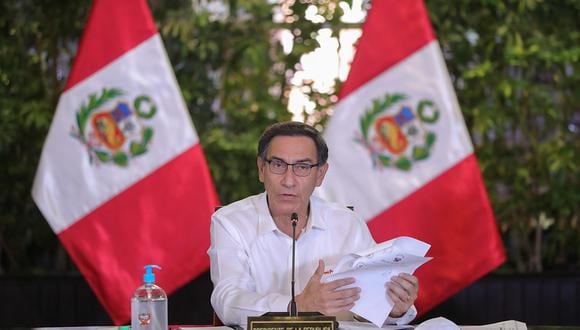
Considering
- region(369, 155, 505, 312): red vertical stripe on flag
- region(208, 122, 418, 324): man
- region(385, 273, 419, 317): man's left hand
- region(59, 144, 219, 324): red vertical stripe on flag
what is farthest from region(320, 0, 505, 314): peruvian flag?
region(385, 273, 419, 317): man's left hand

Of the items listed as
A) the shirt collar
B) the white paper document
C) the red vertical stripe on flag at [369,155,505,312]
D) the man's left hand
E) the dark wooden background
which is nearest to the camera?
the white paper document

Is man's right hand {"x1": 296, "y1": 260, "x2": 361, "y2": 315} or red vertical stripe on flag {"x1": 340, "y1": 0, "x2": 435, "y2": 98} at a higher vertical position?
red vertical stripe on flag {"x1": 340, "y1": 0, "x2": 435, "y2": 98}

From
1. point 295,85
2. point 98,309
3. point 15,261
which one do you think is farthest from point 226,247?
point 15,261

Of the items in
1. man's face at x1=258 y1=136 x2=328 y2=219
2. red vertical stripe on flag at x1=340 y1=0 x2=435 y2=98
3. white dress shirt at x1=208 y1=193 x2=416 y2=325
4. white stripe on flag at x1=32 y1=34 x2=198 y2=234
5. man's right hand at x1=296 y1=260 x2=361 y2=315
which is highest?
red vertical stripe on flag at x1=340 y1=0 x2=435 y2=98

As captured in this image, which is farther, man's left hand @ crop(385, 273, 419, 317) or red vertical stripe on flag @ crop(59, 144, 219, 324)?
red vertical stripe on flag @ crop(59, 144, 219, 324)

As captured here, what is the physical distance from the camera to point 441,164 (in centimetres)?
378

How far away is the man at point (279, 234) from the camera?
2.36 metres

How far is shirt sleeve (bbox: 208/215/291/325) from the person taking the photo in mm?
2275

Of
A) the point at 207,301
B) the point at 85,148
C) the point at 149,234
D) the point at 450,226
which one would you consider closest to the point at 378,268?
the point at 450,226

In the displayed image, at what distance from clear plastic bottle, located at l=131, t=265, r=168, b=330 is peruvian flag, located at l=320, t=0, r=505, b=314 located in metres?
1.57

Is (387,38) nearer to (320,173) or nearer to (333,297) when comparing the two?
(320,173)

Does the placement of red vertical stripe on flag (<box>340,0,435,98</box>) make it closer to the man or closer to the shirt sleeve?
the man

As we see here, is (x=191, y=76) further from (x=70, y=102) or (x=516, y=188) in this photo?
(x=516, y=188)

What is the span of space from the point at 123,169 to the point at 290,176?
59.1 inches
